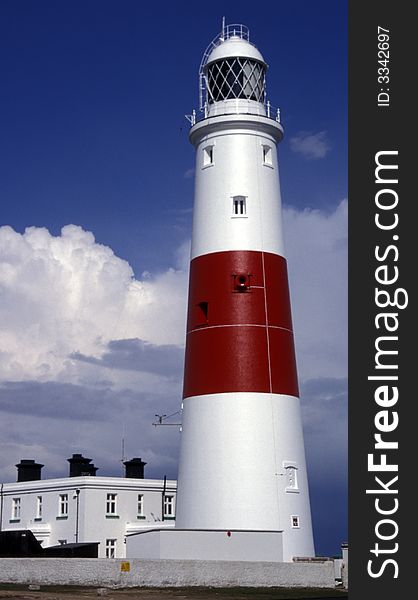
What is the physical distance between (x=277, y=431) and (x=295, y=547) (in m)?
4.16

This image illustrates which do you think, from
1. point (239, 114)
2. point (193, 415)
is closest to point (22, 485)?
point (193, 415)

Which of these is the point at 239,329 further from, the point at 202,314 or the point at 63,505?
the point at 63,505

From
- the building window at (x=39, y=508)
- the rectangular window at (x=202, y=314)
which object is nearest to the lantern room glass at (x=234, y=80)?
the rectangular window at (x=202, y=314)

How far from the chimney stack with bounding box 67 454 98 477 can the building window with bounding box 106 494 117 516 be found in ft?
12.9

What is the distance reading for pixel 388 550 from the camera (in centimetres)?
2191

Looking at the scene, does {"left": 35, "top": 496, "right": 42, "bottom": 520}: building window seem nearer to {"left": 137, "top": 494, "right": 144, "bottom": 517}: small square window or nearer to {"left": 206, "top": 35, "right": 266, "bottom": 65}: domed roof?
{"left": 137, "top": 494, "right": 144, "bottom": 517}: small square window

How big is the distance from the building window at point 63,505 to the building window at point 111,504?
2.15 meters

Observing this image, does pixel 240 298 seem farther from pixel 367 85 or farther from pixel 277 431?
pixel 367 85

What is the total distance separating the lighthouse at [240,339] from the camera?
38188mm

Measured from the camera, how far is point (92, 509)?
53.8 meters

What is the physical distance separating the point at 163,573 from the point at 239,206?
13.3 m

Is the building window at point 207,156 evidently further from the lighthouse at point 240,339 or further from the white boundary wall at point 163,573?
the white boundary wall at point 163,573

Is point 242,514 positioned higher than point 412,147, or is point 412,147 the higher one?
point 412,147

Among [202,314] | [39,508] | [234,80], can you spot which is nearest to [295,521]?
[202,314]
